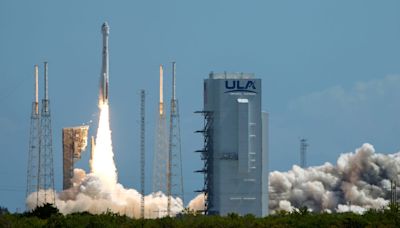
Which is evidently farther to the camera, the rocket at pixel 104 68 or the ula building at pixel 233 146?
the rocket at pixel 104 68

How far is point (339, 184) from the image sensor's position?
112938mm

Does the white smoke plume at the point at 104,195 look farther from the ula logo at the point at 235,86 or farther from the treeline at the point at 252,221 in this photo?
the treeline at the point at 252,221

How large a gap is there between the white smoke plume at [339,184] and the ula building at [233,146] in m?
10.4

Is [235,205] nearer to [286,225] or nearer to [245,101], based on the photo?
[245,101]

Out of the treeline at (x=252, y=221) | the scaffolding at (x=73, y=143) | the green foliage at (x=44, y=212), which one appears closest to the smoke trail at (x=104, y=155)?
the scaffolding at (x=73, y=143)

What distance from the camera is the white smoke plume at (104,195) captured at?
99500mm

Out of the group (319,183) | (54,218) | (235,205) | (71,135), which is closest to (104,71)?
(71,135)

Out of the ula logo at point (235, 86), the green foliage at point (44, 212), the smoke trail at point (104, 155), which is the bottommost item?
the green foliage at point (44, 212)

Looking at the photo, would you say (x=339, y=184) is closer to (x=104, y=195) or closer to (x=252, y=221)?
(x=104, y=195)

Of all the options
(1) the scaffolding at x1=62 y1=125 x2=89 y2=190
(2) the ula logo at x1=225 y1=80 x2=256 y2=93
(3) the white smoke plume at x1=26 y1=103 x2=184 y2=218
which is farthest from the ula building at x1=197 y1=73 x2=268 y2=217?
(1) the scaffolding at x1=62 y1=125 x2=89 y2=190

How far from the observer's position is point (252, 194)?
97.2m

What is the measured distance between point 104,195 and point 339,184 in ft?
71.4

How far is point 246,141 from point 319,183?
16.8m

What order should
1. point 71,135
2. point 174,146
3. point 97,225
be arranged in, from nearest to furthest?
point 97,225, point 174,146, point 71,135
